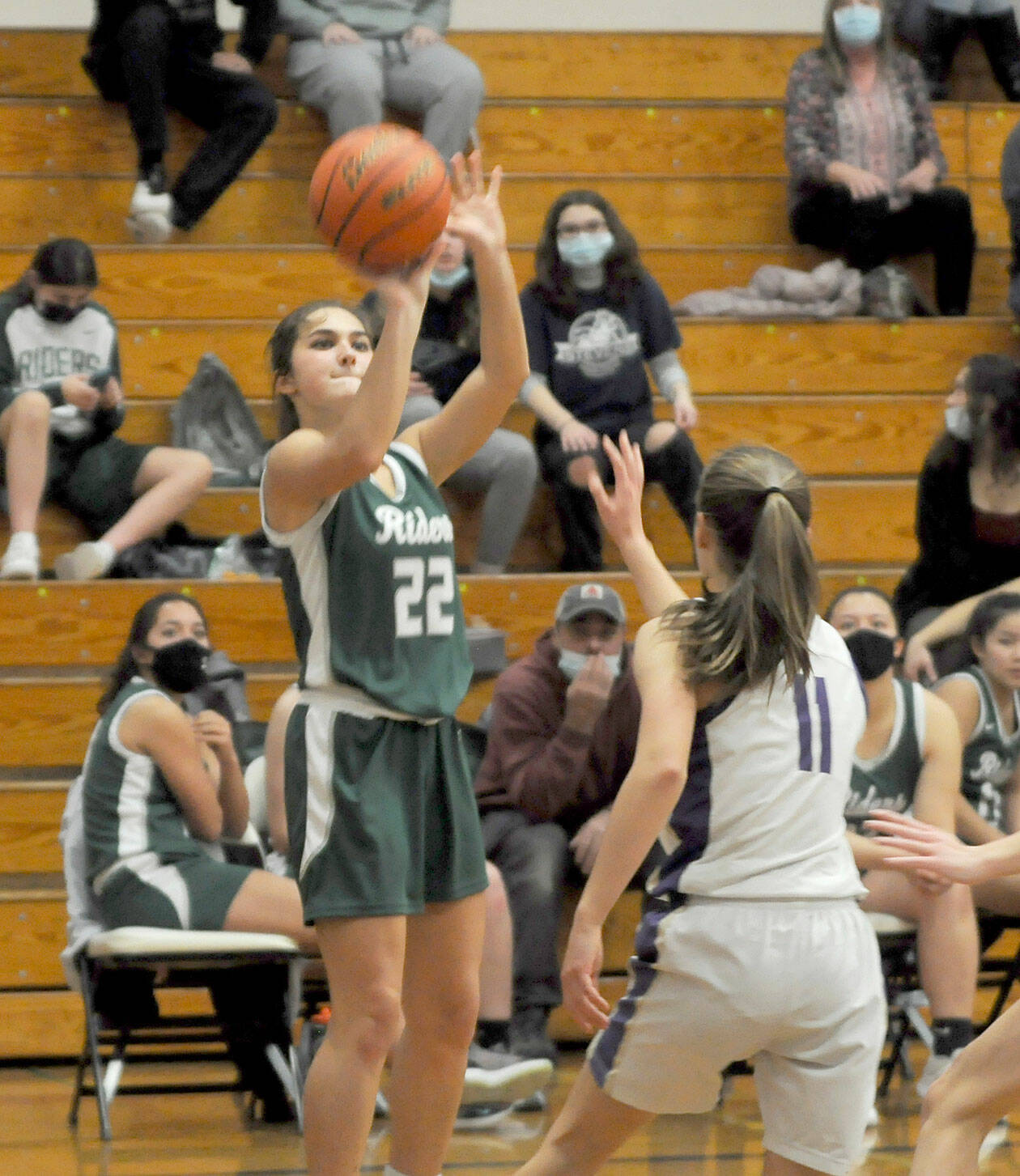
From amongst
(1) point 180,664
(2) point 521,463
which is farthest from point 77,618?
(2) point 521,463

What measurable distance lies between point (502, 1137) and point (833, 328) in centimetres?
394

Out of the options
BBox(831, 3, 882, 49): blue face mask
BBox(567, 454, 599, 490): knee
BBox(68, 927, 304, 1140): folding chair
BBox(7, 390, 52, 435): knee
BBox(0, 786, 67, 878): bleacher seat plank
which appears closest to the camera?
BBox(68, 927, 304, 1140): folding chair

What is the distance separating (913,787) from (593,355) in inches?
85.3

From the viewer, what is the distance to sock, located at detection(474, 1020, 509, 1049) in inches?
186

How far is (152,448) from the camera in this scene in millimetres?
6305

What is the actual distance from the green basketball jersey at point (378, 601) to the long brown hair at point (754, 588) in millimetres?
380

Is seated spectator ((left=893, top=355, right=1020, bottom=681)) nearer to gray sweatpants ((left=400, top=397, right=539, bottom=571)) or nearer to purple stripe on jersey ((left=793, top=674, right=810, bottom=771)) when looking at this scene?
gray sweatpants ((left=400, top=397, right=539, bottom=571))

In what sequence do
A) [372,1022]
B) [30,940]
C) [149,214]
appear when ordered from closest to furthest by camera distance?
1. [372,1022]
2. [30,940]
3. [149,214]

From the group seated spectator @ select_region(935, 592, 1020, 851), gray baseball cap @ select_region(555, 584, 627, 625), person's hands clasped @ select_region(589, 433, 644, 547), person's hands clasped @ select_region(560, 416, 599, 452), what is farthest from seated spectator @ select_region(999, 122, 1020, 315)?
person's hands clasped @ select_region(589, 433, 644, 547)

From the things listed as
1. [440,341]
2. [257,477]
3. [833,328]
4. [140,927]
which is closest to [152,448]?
[257,477]

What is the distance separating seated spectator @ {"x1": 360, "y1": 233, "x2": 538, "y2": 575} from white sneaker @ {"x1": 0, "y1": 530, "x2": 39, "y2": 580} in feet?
4.11

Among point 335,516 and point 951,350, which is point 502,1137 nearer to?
point 335,516

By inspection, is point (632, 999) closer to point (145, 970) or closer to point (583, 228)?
point (145, 970)

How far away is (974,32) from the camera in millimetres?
8508
